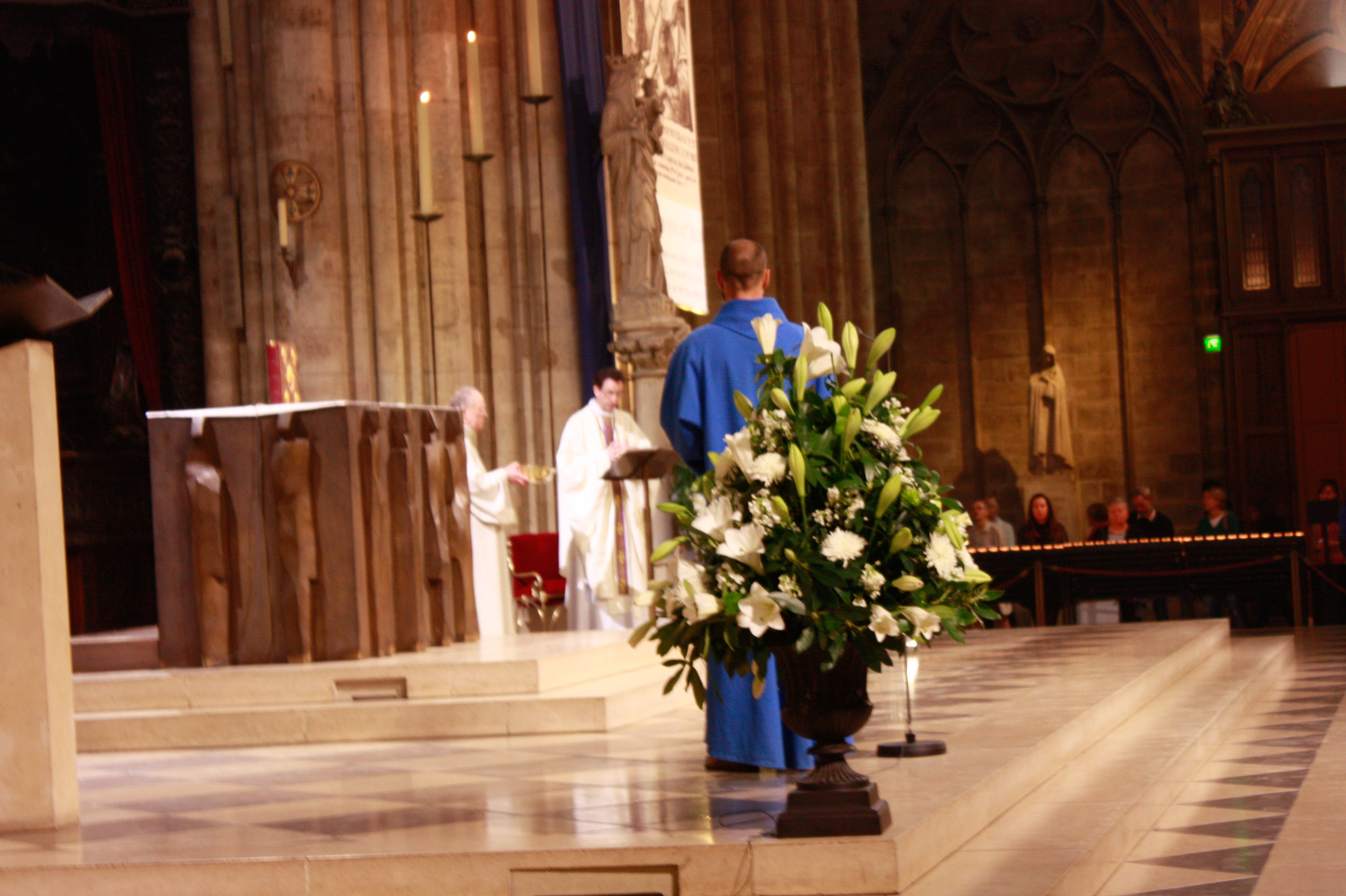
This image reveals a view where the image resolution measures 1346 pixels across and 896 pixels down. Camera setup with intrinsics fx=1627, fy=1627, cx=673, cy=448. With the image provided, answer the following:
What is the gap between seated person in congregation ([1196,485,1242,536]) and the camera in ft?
46.2

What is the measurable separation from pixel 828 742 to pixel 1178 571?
993 cm

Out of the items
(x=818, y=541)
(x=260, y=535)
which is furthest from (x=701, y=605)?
(x=260, y=535)

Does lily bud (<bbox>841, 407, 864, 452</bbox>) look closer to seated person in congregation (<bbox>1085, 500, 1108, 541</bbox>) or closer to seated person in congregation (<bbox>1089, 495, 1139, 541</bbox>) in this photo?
seated person in congregation (<bbox>1089, 495, 1139, 541</bbox>)

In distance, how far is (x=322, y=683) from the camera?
642cm

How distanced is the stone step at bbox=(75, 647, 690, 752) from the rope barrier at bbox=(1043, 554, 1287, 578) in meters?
7.57

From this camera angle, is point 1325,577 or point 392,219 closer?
point 392,219

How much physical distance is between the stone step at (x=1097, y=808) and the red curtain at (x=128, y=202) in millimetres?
8495

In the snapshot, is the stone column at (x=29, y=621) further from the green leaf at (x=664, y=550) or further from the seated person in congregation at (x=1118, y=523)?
the seated person in congregation at (x=1118, y=523)

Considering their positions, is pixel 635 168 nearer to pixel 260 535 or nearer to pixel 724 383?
pixel 260 535

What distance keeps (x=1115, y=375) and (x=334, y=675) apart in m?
15.7

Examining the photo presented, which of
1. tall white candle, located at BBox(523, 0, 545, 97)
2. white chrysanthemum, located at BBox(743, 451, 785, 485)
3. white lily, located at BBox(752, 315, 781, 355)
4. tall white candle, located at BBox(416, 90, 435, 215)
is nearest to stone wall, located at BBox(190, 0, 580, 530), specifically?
tall white candle, located at BBox(416, 90, 435, 215)

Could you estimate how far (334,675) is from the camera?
21.1 feet

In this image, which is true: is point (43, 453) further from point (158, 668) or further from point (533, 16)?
point (533, 16)

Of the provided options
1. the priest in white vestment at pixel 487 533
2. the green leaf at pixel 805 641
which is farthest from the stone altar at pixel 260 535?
the green leaf at pixel 805 641
